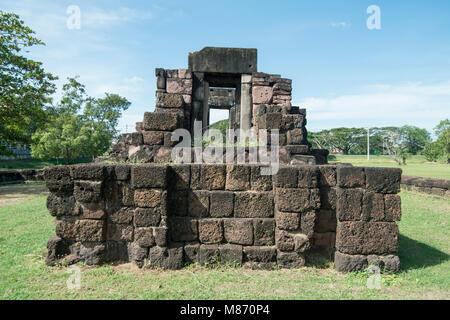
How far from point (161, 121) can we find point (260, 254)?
337cm

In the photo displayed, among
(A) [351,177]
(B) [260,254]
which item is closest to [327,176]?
(A) [351,177]

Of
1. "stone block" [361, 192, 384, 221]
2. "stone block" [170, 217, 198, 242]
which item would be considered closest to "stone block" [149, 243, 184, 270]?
"stone block" [170, 217, 198, 242]

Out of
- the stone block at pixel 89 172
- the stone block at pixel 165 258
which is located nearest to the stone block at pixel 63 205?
the stone block at pixel 89 172

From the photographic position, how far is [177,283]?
349 centimetres

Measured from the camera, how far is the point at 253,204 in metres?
4.08

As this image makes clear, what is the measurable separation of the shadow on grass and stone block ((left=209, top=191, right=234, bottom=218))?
2728mm

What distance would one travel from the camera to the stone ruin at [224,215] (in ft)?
12.6

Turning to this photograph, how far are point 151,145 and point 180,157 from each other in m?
0.72

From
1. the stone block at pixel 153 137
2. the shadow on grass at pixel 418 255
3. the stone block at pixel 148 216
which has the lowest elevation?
the shadow on grass at pixel 418 255

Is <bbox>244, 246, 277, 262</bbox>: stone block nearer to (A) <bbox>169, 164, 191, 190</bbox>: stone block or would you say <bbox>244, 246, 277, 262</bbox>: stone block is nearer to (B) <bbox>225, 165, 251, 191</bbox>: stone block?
(B) <bbox>225, 165, 251, 191</bbox>: stone block

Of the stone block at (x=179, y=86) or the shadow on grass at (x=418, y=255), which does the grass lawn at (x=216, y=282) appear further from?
the stone block at (x=179, y=86)

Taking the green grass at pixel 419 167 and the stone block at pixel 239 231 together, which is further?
the green grass at pixel 419 167

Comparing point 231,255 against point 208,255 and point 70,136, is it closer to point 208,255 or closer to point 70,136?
point 208,255

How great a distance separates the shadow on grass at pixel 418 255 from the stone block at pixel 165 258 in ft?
11.0
